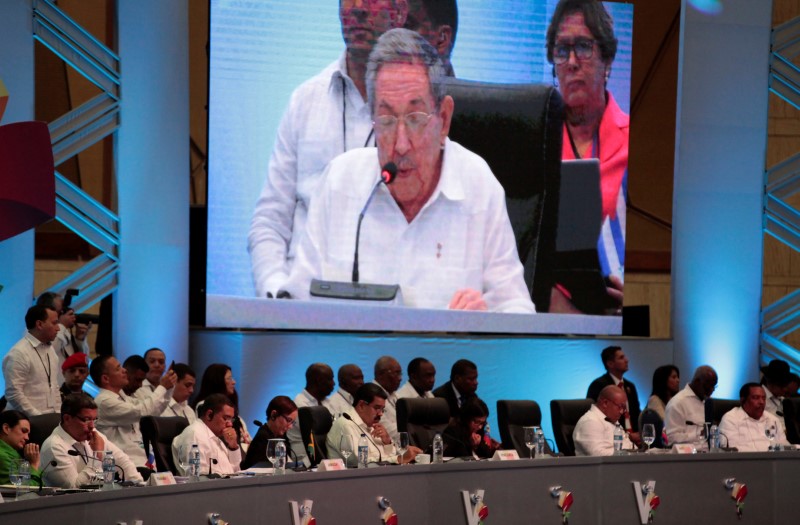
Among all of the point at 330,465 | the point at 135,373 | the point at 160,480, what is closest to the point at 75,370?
Answer: the point at 135,373

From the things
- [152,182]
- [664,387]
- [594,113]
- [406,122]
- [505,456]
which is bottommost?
[505,456]

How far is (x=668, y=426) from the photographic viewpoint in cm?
813

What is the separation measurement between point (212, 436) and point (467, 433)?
1.43m

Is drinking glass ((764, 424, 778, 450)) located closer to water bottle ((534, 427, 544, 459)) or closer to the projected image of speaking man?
water bottle ((534, 427, 544, 459))

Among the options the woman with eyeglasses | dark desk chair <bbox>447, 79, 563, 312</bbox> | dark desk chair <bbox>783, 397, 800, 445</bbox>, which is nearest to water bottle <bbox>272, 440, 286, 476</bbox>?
dark desk chair <bbox>783, 397, 800, 445</bbox>

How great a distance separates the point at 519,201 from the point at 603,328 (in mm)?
1151

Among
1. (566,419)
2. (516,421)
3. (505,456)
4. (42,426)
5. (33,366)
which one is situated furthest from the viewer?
(566,419)

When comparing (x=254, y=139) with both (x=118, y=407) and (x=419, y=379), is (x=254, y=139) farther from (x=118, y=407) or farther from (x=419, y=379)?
(x=118, y=407)

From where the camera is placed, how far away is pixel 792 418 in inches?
315

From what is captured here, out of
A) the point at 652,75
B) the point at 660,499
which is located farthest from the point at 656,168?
the point at 660,499

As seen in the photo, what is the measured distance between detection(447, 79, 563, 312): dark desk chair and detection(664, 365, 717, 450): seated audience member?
150 centimetres

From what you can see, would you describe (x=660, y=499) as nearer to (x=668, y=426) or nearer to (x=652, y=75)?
(x=668, y=426)

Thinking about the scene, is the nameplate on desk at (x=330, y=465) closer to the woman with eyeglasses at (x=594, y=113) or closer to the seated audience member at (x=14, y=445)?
the seated audience member at (x=14, y=445)

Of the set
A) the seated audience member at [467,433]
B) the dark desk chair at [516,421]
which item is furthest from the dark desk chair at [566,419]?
the seated audience member at [467,433]
